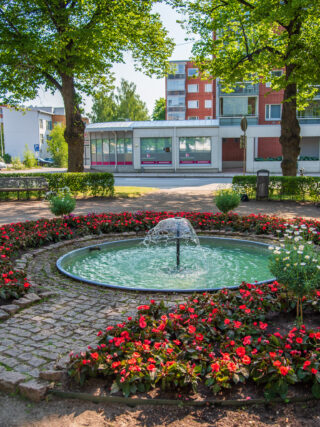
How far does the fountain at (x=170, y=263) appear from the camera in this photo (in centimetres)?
657

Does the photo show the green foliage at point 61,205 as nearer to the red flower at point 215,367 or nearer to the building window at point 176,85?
the red flower at point 215,367

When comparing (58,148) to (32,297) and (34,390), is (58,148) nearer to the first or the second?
(32,297)

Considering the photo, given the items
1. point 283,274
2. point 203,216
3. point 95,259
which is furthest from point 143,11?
point 283,274

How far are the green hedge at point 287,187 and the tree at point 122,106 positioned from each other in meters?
46.1

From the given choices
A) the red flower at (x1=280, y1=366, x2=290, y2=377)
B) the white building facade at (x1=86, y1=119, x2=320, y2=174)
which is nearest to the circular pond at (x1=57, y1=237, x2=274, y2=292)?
the red flower at (x1=280, y1=366, x2=290, y2=377)

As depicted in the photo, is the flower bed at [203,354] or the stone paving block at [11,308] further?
the stone paving block at [11,308]

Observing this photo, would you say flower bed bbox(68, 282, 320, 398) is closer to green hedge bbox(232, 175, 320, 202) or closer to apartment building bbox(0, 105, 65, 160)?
green hedge bbox(232, 175, 320, 202)

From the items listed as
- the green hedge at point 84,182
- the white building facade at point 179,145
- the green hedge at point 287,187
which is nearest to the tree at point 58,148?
the white building facade at point 179,145

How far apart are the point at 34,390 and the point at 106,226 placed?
6728mm

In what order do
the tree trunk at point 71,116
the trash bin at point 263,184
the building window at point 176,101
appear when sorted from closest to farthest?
the trash bin at point 263,184 → the tree trunk at point 71,116 → the building window at point 176,101

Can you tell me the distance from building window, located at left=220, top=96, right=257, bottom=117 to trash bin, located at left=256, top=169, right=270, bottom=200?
2597 centimetres

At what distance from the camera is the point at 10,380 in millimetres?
3420

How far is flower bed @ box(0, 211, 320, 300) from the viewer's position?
27.2ft

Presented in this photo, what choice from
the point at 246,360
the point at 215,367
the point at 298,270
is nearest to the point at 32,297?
the point at 215,367
